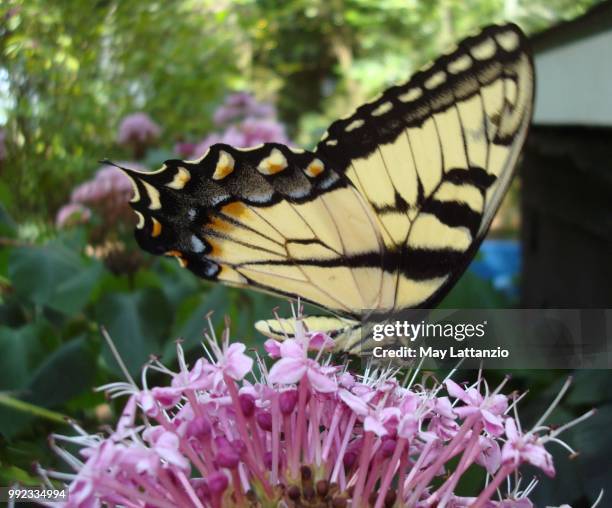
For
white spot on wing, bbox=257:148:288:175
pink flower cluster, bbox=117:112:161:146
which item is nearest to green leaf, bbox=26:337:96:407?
white spot on wing, bbox=257:148:288:175

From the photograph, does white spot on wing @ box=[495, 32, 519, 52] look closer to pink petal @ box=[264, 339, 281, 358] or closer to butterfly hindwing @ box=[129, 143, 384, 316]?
butterfly hindwing @ box=[129, 143, 384, 316]

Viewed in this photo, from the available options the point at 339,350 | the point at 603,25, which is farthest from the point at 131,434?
the point at 603,25

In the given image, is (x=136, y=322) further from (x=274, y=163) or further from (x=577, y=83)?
(x=577, y=83)

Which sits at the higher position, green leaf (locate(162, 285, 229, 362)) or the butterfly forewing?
the butterfly forewing

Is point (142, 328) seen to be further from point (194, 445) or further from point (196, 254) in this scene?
point (194, 445)

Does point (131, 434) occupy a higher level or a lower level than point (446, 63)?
lower

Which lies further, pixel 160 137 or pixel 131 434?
pixel 160 137
